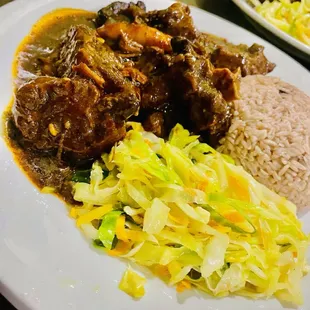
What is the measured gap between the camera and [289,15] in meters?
5.49

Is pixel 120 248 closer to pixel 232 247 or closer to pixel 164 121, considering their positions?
pixel 232 247

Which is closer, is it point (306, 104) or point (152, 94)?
point (152, 94)

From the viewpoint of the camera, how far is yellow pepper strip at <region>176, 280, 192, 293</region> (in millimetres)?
2365

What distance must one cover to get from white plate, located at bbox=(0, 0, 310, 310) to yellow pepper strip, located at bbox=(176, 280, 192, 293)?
3 centimetres

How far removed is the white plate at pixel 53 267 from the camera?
196 cm

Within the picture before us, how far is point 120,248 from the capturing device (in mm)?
2441

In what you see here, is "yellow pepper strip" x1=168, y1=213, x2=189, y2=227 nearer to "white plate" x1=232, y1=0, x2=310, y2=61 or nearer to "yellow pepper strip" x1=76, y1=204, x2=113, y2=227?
"yellow pepper strip" x1=76, y1=204, x2=113, y2=227

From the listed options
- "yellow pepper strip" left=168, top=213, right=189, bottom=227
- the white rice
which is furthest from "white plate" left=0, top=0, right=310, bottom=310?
the white rice

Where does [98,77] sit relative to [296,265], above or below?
above

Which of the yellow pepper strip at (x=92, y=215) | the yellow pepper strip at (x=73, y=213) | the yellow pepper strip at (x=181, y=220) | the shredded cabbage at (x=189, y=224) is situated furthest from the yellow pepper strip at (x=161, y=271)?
the yellow pepper strip at (x=73, y=213)

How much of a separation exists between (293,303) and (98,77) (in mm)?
1743

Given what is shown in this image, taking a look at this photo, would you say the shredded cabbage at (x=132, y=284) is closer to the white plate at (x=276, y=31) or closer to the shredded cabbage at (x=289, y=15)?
the white plate at (x=276, y=31)

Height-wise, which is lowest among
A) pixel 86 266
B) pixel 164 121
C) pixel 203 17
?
pixel 203 17

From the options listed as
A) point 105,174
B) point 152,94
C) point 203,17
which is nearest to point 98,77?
point 152,94
